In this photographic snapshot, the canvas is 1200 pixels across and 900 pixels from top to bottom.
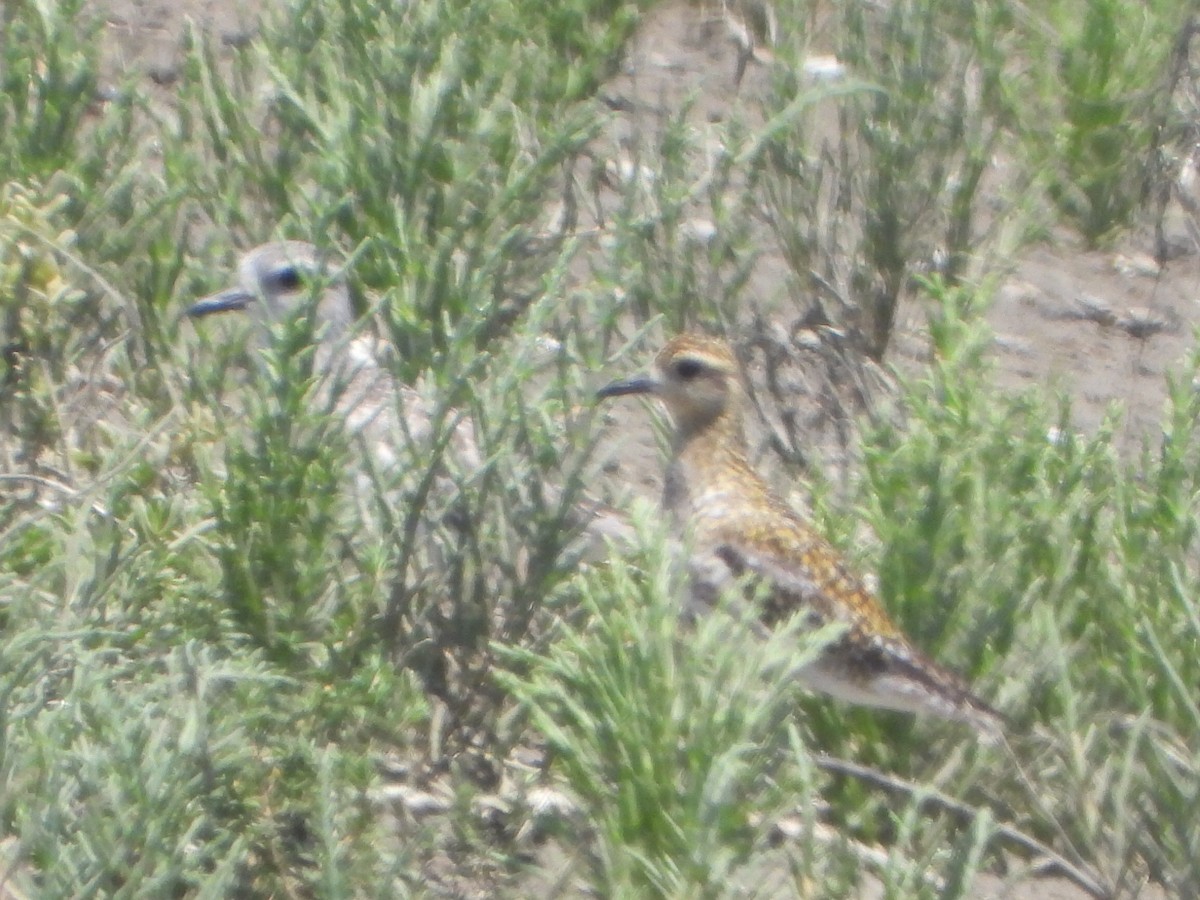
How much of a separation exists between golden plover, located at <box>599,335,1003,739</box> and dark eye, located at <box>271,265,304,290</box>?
1.19m

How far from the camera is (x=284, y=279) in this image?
6.57 meters

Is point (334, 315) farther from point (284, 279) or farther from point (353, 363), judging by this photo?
point (284, 279)

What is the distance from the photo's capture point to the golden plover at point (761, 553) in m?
5.16

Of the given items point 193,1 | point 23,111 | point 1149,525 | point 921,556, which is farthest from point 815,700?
point 193,1

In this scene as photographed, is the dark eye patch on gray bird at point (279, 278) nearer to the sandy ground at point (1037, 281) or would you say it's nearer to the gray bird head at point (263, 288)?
the gray bird head at point (263, 288)

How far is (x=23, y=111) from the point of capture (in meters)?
6.60

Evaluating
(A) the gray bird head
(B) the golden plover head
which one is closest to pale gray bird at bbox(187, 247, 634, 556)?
(A) the gray bird head

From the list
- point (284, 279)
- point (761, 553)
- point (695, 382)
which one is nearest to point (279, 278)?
point (284, 279)

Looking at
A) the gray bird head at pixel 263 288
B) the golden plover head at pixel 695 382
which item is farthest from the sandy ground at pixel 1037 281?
the golden plover head at pixel 695 382

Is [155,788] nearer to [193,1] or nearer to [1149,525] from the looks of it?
[1149,525]

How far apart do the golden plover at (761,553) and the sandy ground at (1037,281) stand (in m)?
1.44

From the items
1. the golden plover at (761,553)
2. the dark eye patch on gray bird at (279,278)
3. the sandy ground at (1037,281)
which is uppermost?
the sandy ground at (1037,281)

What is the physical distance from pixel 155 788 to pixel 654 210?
11.1 feet

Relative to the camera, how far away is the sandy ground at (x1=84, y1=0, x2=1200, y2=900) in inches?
310
